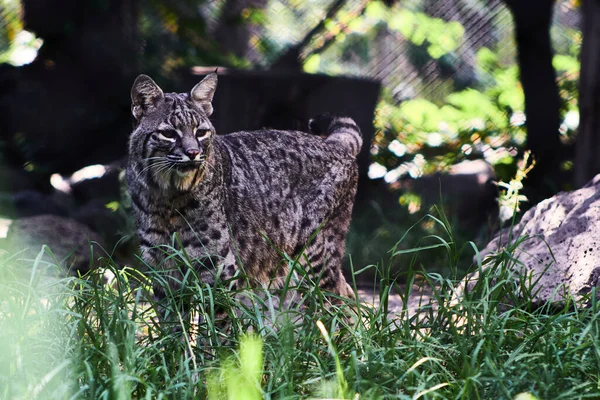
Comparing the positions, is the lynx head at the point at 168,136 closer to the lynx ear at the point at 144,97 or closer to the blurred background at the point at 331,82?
the lynx ear at the point at 144,97

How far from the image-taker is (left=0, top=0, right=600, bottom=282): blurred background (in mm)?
8164

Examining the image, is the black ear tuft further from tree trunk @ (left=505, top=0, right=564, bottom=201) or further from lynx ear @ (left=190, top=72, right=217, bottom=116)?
tree trunk @ (left=505, top=0, right=564, bottom=201)

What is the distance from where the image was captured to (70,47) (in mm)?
9562

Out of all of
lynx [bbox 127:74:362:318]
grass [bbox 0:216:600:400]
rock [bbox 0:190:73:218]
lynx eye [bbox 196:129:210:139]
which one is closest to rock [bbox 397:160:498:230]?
lynx [bbox 127:74:362:318]

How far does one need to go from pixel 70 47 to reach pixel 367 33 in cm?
334

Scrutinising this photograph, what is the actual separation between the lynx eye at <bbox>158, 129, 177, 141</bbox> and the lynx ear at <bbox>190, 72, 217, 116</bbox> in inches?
12.9

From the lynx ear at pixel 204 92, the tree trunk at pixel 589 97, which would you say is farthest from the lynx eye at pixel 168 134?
the tree trunk at pixel 589 97

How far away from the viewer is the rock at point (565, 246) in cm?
419

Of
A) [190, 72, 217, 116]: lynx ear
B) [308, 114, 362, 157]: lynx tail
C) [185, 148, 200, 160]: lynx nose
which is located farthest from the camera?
[308, 114, 362, 157]: lynx tail

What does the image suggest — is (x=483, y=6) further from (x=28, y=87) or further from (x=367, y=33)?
(x=28, y=87)

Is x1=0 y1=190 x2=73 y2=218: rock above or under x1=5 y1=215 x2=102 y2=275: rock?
under

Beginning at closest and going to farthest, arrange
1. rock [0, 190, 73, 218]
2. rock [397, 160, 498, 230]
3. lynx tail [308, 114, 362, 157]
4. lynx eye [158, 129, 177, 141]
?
lynx eye [158, 129, 177, 141]
lynx tail [308, 114, 362, 157]
rock [397, 160, 498, 230]
rock [0, 190, 73, 218]

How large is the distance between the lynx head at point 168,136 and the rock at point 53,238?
7.32 ft

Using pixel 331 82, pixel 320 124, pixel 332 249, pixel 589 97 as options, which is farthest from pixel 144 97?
pixel 331 82
